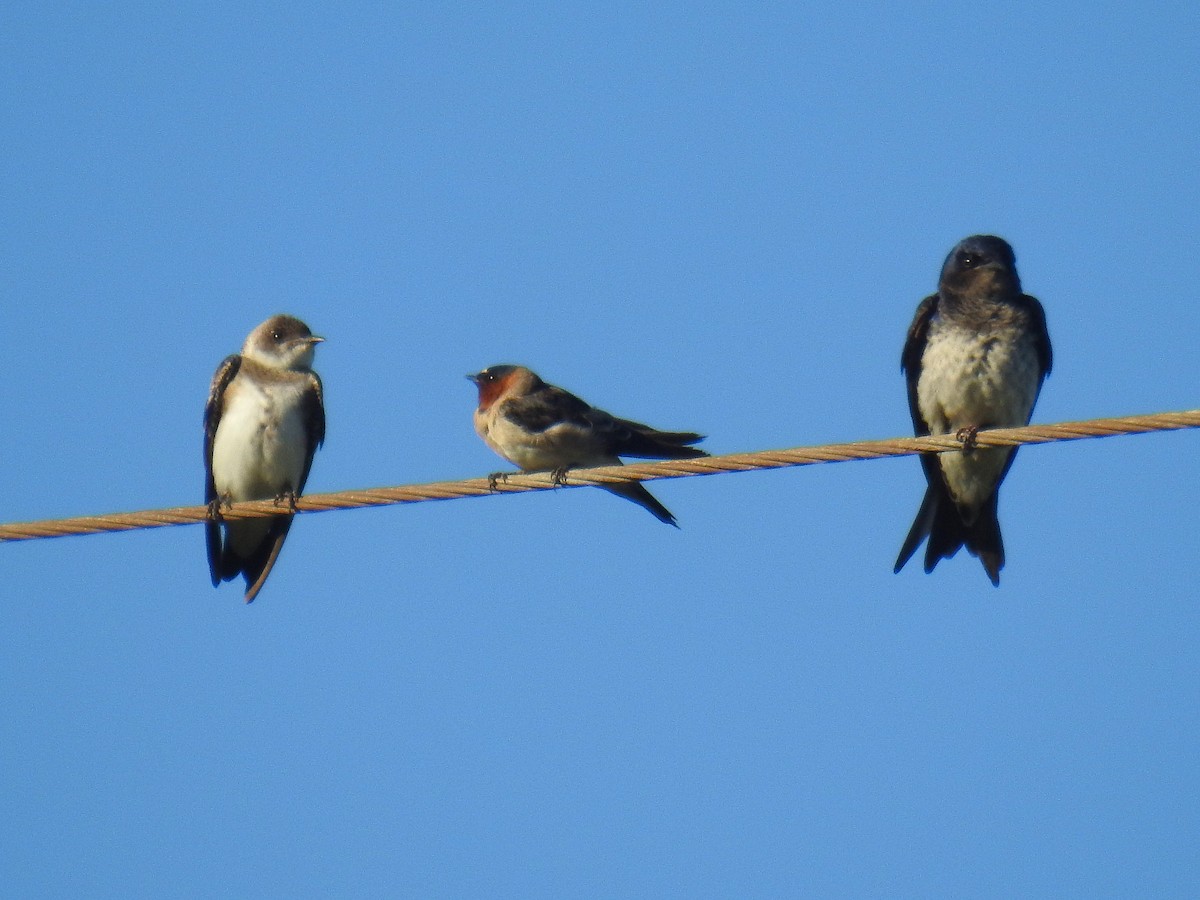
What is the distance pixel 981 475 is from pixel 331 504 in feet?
11.9

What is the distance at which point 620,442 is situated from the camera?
30.9ft

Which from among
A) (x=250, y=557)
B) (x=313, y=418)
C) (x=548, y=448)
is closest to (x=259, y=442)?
(x=313, y=418)

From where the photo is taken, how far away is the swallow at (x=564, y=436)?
9.33m

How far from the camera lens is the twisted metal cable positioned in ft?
18.8

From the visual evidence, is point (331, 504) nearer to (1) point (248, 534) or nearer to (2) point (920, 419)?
(1) point (248, 534)

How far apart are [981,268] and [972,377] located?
618 mm

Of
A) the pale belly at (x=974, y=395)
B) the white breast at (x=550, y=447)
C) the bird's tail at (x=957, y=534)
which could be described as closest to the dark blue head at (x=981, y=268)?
the pale belly at (x=974, y=395)

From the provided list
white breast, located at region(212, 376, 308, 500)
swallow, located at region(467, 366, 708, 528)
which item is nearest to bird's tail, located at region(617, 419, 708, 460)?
swallow, located at region(467, 366, 708, 528)

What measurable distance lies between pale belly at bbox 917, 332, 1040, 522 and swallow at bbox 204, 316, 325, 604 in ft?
10.4

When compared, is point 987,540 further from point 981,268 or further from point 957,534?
point 981,268

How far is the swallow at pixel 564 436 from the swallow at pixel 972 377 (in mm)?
1386

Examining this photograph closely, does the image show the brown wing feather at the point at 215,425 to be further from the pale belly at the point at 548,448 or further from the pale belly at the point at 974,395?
the pale belly at the point at 974,395

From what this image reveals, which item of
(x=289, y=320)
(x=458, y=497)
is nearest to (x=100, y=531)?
(x=458, y=497)

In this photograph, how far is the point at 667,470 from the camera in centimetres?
625
